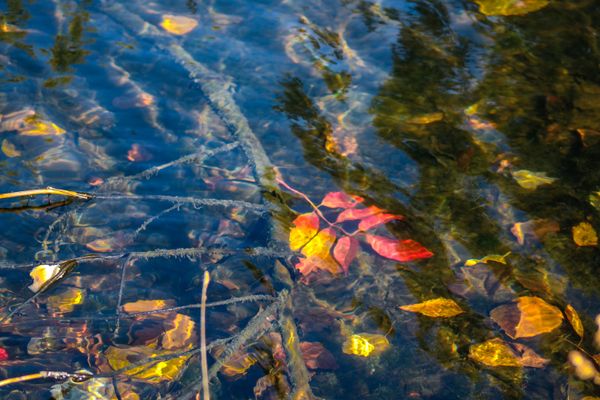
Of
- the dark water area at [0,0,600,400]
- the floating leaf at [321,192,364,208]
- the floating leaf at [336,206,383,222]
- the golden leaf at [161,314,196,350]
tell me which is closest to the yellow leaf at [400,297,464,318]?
the dark water area at [0,0,600,400]

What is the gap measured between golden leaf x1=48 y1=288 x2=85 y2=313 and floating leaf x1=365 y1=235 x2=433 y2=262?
1484 millimetres

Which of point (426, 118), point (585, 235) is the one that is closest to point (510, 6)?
point (426, 118)

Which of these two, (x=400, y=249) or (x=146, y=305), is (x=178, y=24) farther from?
(x=400, y=249)

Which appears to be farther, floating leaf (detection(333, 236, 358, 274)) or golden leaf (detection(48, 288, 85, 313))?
floating leaf (detection(333, 236, 358, 274))

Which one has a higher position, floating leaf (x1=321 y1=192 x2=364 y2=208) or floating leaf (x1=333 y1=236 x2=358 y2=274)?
floating leaf (x1=321 y1=192 x2=364 y2=208)

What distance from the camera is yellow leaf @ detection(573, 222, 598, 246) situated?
8.90ft

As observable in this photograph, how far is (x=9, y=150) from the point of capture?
3.33 metres

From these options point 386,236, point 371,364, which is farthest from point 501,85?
point 371,364

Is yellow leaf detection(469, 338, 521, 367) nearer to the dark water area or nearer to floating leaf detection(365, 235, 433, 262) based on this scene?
the dark water area

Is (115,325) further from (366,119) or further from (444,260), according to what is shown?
(366,119)

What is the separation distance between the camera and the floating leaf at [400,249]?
108 inches

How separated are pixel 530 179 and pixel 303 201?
128 centimetres

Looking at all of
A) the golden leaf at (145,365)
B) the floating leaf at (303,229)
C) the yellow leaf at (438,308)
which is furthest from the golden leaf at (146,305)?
the yellow leaf at (438,308)

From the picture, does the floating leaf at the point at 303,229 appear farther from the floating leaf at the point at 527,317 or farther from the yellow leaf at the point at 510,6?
the yellow leaf at the point at 510,6
